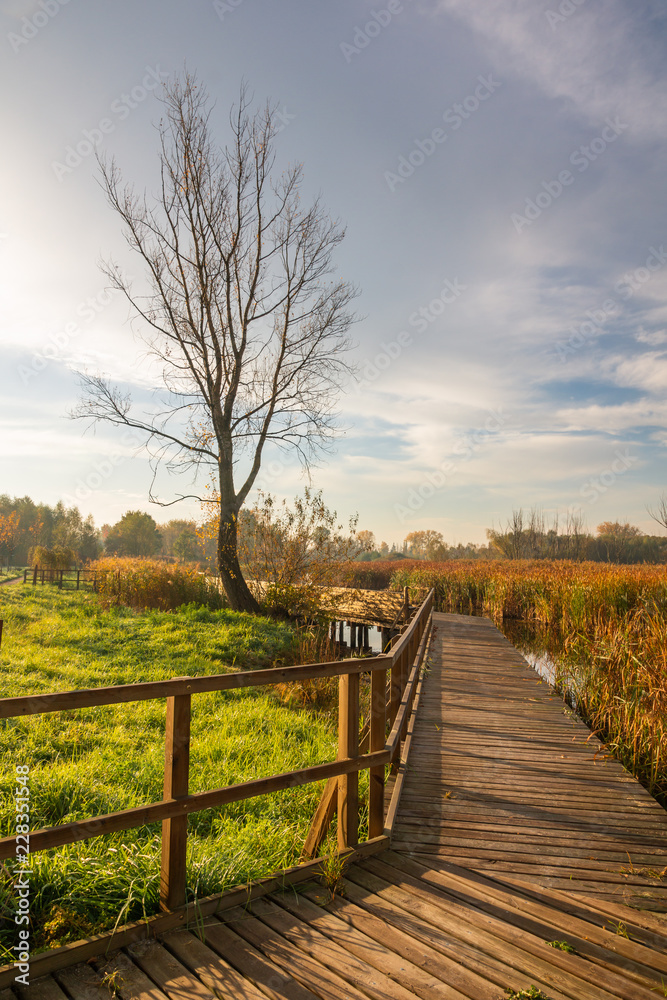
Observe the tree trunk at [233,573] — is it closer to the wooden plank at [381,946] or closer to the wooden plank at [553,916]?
the wooden plank at [553,916]

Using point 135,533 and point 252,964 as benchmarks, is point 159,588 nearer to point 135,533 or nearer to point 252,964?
point 252,964

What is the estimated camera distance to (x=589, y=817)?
13.3ft

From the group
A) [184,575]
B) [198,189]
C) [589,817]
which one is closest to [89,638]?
[184,575]

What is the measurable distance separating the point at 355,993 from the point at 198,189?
17679 mm

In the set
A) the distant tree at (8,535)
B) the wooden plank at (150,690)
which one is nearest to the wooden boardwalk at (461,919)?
the wooden plank at (150,690)

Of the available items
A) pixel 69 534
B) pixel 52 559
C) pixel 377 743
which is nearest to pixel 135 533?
pixel 69 534

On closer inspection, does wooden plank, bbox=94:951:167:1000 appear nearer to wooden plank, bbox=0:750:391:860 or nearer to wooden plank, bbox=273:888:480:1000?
wooden plank, bbox=0:750:391:860

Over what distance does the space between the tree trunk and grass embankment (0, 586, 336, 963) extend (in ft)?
7.56

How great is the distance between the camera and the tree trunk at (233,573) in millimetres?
14875

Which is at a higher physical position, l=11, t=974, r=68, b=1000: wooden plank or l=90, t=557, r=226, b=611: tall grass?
l=90, t=557, r=226, b=611: tall grass

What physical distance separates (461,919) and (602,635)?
726 cm

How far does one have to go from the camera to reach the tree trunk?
14875 mm

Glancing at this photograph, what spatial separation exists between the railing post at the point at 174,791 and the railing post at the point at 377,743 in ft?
3.98

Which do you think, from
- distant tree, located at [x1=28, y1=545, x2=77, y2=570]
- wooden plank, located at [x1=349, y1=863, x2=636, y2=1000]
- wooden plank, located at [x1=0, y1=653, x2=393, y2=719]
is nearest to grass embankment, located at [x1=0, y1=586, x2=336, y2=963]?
wooden plank, located at [x1=349, y1=863, x2=636, y2=1000]
